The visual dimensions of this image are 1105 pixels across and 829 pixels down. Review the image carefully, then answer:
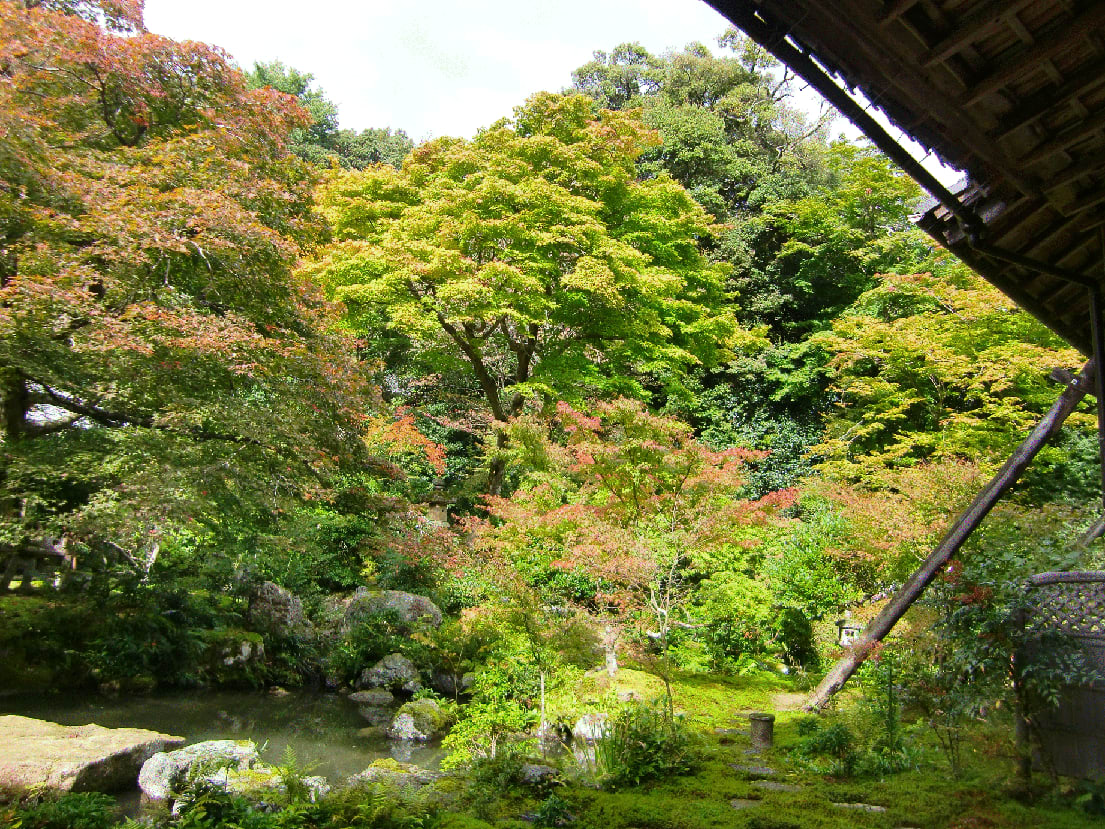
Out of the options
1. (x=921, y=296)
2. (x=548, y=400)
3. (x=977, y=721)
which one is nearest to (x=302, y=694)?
(x=548, y=400)

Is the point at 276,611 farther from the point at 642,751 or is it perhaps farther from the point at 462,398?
the point at 642,751

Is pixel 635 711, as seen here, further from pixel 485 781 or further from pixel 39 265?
pixel 39 265

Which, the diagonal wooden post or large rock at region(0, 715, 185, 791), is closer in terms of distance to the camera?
large rock at region(0, 715, 185, 791)

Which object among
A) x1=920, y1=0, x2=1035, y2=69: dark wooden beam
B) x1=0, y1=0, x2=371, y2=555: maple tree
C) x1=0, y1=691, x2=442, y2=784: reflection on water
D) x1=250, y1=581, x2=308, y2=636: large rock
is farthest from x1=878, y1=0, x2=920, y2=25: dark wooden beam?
x1=250, y1=581, x2=308, y2=636: large rock

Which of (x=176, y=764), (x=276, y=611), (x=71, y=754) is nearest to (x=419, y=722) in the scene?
(x=176, y=764)

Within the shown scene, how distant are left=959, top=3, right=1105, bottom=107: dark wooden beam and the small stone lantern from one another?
24.6 ft

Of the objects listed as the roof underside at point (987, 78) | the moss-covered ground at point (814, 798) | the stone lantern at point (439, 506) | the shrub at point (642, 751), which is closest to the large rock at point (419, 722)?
the shrub at point (642, 751)

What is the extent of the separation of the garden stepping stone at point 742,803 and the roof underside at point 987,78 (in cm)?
349

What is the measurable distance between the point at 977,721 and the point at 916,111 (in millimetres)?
3979

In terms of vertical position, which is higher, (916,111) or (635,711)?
(916,111)

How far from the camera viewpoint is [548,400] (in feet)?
45.2

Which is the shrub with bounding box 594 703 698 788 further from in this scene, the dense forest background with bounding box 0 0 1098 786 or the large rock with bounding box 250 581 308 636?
the large rock with bounding box 250 581 308 636

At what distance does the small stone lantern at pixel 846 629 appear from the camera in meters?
8.65

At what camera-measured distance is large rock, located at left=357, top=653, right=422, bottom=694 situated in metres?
10.1
